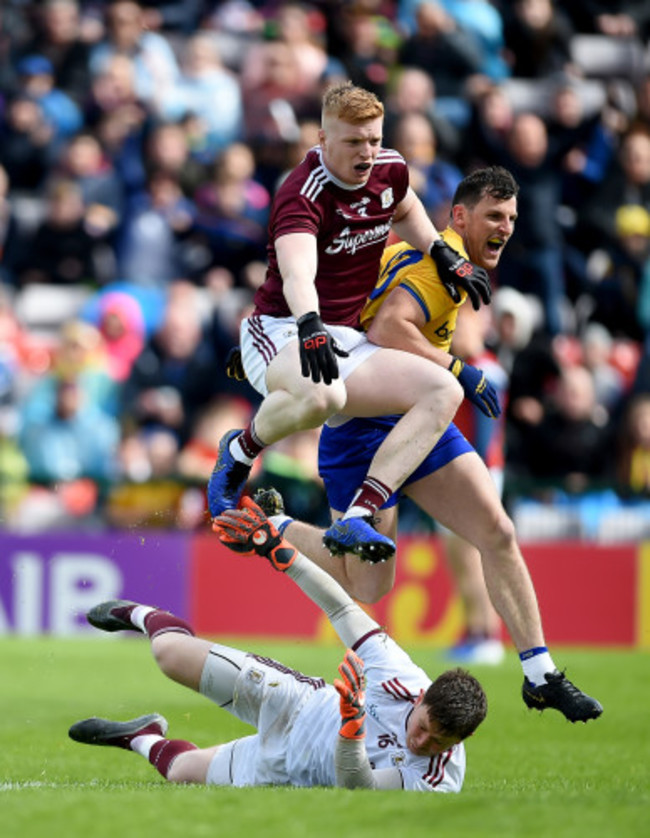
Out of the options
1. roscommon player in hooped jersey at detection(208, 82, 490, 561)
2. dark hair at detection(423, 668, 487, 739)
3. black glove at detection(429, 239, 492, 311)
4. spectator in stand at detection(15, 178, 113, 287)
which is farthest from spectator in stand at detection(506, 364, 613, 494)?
dark hair at detection(423, 668, 487, 739)

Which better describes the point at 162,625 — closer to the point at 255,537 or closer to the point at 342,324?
the point at 255,537

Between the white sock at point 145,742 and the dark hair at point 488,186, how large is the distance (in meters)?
2.83

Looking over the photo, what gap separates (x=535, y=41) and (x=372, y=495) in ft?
36.2

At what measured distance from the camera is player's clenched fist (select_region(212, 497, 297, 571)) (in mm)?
7316

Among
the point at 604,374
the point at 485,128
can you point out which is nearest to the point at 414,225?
the point at 604,374

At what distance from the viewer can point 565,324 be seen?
51.8 feet

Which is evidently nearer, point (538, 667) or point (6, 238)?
point (538, 667)

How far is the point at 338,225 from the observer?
741 cm

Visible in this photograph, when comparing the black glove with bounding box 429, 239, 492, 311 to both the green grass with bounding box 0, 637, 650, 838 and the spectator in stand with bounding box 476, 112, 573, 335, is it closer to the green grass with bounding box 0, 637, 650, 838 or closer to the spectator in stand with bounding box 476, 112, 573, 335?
the green grass with bounding box 0, 637, 650, 838

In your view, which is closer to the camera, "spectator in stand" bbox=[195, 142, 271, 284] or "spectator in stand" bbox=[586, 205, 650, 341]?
"spectator in stand" bbox=[195, 142, 271, 284]

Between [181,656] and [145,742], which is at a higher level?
[181,656]

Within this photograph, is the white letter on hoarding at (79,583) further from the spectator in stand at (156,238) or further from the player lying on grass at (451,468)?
the player lying on grass at (451,468)

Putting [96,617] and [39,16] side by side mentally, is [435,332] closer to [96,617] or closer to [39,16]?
[96,617]

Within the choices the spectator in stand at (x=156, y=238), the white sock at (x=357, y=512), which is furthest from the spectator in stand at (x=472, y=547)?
the white sock at (x=357, y=512)
